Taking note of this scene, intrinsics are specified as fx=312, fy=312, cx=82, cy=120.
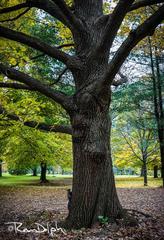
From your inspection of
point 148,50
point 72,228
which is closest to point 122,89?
point 148,50

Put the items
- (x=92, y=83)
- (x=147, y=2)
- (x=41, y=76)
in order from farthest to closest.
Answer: (x=41, y=76) < (x=92, y=83) < (x=147, y=2)

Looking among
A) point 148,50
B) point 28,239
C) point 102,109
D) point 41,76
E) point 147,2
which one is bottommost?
point 28,239

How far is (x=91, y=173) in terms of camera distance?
6.96 meters

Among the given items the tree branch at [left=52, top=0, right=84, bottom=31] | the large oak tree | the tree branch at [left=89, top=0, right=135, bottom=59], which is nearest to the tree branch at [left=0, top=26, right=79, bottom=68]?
the large oak tree

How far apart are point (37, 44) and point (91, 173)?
3179 mm

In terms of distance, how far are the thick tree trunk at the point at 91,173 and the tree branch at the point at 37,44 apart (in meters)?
1.27

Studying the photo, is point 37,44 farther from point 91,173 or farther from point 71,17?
point 91,173

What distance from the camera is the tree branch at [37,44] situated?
6.96m

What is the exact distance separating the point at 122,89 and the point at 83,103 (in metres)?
14.3

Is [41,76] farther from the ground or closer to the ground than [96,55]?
farther from the ground

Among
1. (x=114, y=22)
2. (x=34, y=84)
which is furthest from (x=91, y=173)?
(x=114, y=22)

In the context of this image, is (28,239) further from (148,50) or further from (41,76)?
(148,50)

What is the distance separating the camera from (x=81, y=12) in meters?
7.99

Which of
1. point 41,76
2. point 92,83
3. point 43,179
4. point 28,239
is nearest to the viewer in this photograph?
point 28,239
